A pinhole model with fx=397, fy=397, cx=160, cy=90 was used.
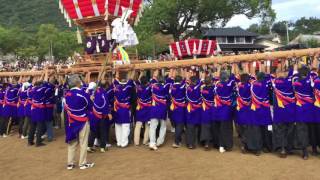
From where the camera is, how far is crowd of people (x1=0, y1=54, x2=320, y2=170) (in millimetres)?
7879

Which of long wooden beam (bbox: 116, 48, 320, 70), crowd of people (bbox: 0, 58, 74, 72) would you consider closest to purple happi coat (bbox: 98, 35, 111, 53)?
crowd of people (bbox: 0, 58, 74, 72)

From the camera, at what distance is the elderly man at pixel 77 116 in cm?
793

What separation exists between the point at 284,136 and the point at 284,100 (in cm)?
72

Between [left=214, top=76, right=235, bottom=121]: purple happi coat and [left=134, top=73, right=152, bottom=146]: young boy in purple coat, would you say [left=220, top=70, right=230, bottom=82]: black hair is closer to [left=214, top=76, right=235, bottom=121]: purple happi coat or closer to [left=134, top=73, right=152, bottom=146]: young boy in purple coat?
[left=214, top=76, right=235, bottom=121]: purple happi coat

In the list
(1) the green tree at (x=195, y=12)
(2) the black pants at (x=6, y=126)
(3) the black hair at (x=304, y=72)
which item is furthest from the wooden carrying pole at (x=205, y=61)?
(1) the green tree at (x=195, y=12)

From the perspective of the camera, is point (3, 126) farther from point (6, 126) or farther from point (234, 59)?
point (234, 59)

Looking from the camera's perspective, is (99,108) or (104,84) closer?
(99,108)

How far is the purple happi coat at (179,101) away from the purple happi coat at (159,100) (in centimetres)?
21

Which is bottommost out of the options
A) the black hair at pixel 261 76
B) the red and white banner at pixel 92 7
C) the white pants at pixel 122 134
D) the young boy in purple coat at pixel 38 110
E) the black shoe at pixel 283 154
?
the black shoe at pixel 283 154

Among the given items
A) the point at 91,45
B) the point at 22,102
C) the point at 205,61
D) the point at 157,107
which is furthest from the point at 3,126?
the point at 205,61

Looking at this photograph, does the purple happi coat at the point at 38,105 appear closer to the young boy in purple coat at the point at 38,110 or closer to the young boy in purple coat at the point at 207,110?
the young boy in purple coat at the point at 38,110

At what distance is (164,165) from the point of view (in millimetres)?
7902

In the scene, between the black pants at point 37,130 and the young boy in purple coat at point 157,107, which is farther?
Answer: the black pants at point 37,130

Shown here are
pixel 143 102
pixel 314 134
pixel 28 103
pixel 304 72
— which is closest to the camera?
pixel 304 72
